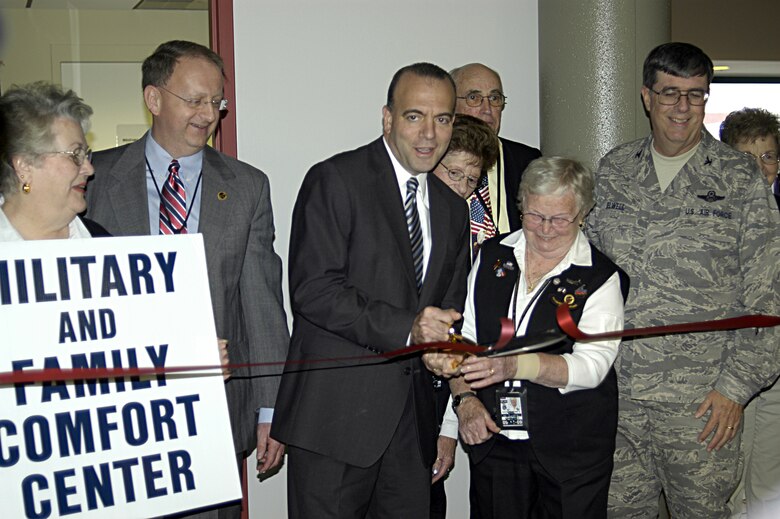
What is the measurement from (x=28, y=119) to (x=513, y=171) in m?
2.11

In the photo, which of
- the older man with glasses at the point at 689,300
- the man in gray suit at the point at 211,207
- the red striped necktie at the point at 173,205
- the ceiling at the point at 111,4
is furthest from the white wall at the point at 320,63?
the older man with glasses at the point at 689,300

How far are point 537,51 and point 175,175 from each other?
2.33 meters

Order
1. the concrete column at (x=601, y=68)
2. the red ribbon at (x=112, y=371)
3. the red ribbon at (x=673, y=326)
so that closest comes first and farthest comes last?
the red ribbon at (x=112, y=371) → the red ribbon at (x=673, y=326) → the concrete column at (x=601, y=68)

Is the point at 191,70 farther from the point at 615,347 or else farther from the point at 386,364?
the point at 615,347

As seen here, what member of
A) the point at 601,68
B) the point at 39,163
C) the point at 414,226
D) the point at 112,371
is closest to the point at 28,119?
the point at 39,163

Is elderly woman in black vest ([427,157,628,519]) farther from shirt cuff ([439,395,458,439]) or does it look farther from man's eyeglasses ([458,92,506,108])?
man's eyeglasses ([458,92,506,108])

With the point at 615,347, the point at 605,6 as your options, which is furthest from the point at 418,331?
the point at 605,6

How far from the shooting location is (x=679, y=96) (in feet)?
11.2

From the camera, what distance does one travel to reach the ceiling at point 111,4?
404 centimetres

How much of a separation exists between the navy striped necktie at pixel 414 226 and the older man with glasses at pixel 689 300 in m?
0.91

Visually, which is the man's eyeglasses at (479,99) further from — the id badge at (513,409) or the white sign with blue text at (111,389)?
the white sign with blue text at (111,389)

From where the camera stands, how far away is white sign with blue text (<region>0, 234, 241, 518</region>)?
2383 mm

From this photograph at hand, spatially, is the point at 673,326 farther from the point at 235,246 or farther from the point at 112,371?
the point at 112,371

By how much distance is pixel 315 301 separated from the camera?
290 centimetres
